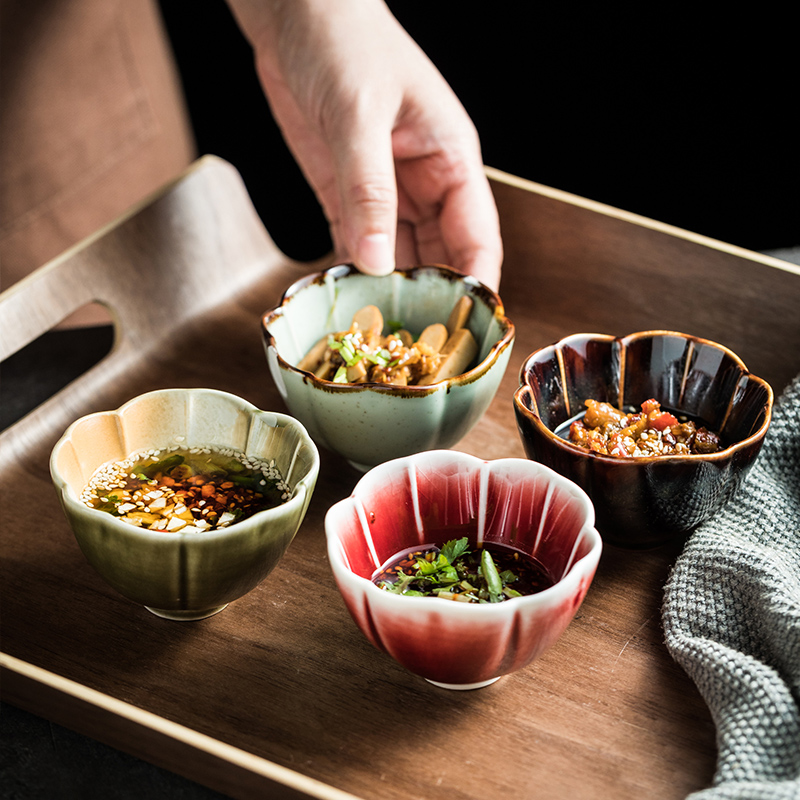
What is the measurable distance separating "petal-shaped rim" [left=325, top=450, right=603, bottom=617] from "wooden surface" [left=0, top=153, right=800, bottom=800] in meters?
0.15

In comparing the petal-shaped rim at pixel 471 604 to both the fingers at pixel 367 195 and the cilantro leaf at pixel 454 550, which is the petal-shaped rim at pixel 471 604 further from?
the fingers at pixel 367 195

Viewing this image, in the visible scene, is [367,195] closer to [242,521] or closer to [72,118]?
[242,521]

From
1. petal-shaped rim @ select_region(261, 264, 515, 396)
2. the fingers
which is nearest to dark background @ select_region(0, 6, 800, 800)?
the fingers

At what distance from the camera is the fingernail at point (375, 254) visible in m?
1.50

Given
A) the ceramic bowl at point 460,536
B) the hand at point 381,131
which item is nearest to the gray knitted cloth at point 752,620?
the ceramic bowl at point 460,536

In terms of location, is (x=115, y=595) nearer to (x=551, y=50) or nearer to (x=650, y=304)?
(x=650, y=304)

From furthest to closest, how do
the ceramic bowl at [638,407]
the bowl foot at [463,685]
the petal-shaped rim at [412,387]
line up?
the petal-shaped rim at [412,387], the ceramic bowl at [638,407], the bowl foot at [463,685]

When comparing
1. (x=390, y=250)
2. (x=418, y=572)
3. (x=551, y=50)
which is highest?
(x=551, y=50)

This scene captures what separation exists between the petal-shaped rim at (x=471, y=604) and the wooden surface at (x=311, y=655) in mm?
151

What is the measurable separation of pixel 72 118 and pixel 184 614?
4.82 ft

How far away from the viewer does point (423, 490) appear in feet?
3.70

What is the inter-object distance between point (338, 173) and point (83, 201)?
0.94 metres

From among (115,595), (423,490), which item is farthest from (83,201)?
(423,490)

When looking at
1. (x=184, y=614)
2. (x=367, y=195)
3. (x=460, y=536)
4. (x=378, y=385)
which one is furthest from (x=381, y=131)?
(x=184, y=614)
